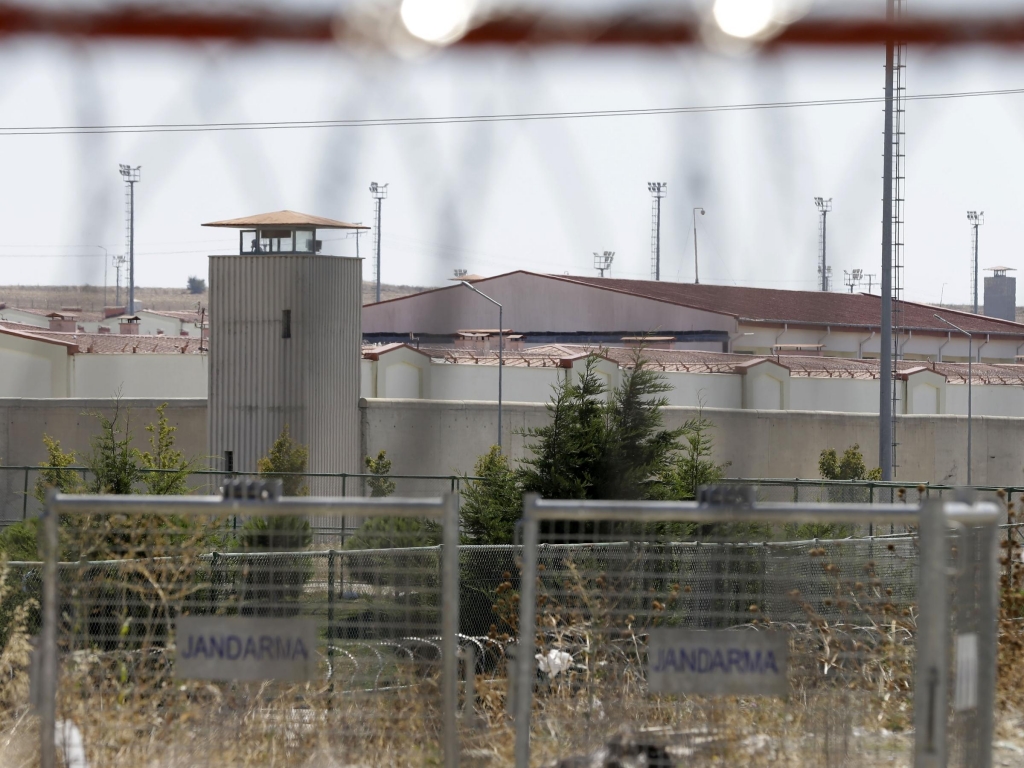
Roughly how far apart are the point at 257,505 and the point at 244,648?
0.49 m

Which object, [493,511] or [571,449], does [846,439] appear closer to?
[571,449]

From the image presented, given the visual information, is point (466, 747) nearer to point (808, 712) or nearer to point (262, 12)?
point (808, 712)

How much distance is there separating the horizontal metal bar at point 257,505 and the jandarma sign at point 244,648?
1.15 feet

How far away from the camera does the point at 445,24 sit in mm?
1562

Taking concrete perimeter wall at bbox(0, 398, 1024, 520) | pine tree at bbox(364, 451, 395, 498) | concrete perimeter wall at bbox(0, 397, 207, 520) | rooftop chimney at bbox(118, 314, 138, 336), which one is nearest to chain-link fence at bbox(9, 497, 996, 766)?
rooftop chimney at bbox(118, 314, 138, 336)

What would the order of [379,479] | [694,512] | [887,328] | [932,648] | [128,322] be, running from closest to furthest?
[694,512]
[932,648]
[128,322]
[887,328]
[379,479]

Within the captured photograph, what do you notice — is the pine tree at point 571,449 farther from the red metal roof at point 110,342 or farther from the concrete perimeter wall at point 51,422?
the concrete perimeter wall at point 51,422

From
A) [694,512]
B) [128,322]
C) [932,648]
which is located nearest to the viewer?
[694,512]

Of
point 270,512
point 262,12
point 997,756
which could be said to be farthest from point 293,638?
point 997,756

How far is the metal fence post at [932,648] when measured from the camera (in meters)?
3.23

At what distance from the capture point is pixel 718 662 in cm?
360

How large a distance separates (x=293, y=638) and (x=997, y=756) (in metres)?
3.29

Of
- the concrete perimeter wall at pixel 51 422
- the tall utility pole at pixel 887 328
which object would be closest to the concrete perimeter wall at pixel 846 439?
the tall utility pole at pixel 887 328

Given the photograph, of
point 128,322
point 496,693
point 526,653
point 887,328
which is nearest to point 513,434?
point 887,328
